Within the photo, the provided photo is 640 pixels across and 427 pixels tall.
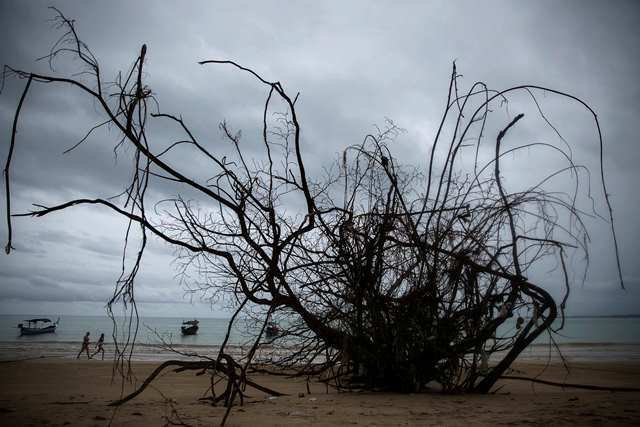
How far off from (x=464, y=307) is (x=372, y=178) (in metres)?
1.73

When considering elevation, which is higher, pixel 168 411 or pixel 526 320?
pixel 526 320

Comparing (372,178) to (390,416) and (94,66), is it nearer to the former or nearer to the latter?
(390,416)

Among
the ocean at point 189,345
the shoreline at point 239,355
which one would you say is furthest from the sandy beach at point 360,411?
the shoreline at point 239,355

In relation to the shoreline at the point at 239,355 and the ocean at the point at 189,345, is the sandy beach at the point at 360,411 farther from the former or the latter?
the shoreline at the point at 239,355

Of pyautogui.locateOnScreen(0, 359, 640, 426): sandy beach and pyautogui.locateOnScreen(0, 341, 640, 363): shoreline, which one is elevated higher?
pyautogui.locateOnScreen(0, 359, 640, 426): sandy beach

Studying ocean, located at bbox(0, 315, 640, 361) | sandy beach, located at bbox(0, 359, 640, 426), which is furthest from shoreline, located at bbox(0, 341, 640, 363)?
sandy beach, located at bbox(0, 359, 640, 426)

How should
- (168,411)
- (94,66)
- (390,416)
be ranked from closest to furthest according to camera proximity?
(94,66) → (390,416) → (168,411)

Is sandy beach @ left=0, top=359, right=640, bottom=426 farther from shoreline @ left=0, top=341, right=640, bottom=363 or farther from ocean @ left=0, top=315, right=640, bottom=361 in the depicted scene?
shoreline @ left=0, top=341, right=640, bottom=363

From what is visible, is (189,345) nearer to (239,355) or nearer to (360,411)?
(239,355)

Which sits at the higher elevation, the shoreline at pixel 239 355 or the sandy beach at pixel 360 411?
the sandy beach at pixel 360 411

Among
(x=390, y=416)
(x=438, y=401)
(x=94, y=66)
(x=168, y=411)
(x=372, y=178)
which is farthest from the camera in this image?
(x=372, y=178)

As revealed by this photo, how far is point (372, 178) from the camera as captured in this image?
4711 mm

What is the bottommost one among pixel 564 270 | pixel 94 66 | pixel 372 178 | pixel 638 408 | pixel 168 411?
pixel 168 411

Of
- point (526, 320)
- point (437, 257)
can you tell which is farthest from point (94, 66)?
point (526, 320)
